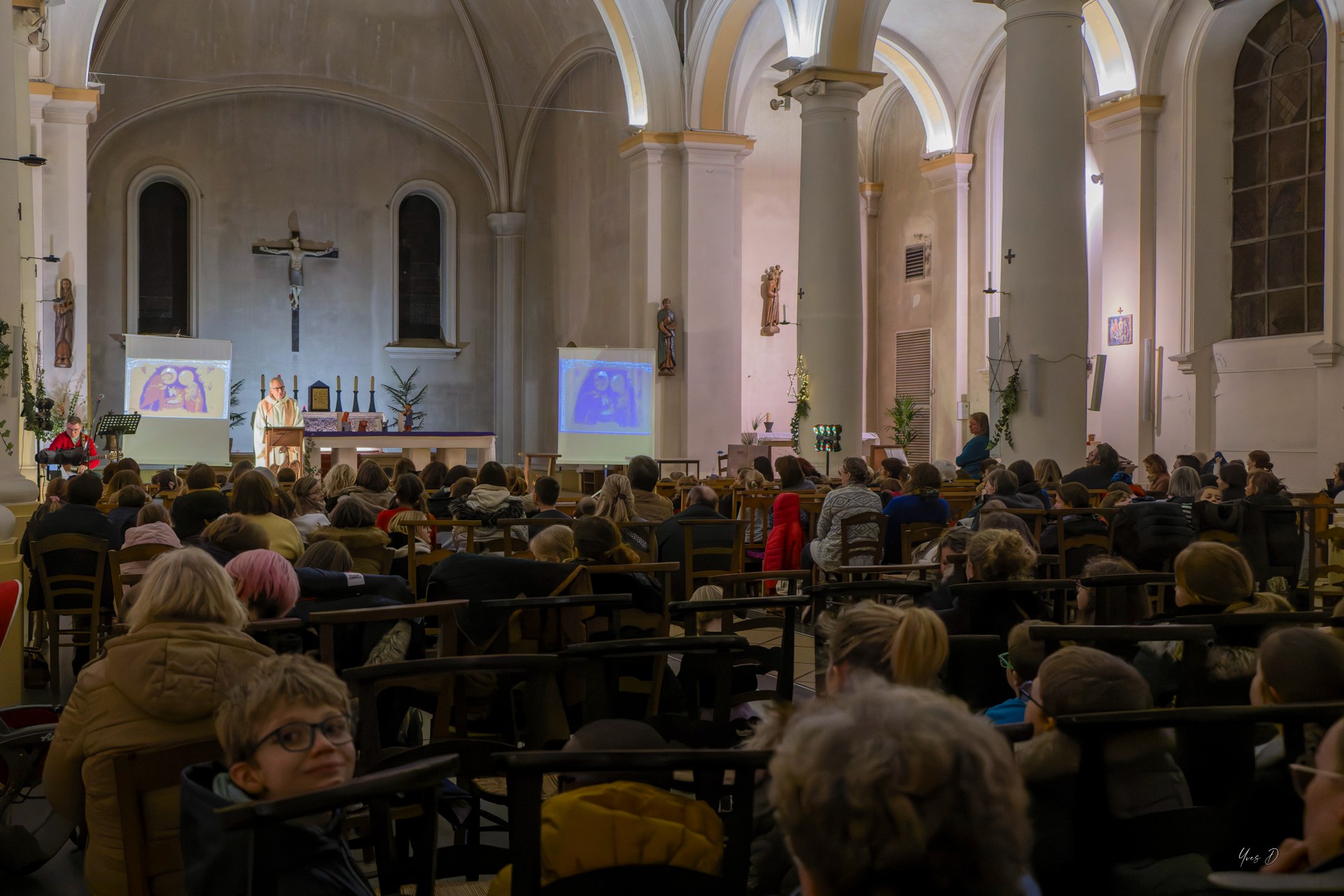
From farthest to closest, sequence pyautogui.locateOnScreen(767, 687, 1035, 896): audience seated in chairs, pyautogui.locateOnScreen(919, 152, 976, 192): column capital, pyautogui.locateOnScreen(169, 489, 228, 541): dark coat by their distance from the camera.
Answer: pyautogui.locateOnScreen(919, 152, 976, 192): column capital → pyautogui.locateOnScreen(169, 489, 228, 541): dark coat → pyautogui.locateOnScreen(767, 687, 1035, 896): audience seated in chairs

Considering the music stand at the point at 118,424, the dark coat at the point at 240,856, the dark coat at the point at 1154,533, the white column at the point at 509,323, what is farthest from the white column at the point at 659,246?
the dark coat at the point at 240,856

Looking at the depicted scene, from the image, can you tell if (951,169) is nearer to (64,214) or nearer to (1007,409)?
(1007,409)

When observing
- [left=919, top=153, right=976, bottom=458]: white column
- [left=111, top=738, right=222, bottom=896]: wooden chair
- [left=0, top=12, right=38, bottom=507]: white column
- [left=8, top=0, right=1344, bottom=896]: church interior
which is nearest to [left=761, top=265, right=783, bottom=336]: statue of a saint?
[left=8, top=0, right=1344, bottom=896]: church interior

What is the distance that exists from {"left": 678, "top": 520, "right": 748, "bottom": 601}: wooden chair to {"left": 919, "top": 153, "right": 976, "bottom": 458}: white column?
12948 mm

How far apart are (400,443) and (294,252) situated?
6.04 m

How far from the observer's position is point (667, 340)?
667 inches

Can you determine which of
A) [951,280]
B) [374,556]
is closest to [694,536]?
[374,556]

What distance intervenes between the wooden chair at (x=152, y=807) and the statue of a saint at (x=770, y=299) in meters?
18.0

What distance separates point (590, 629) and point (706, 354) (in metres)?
13.1

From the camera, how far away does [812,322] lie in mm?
13609

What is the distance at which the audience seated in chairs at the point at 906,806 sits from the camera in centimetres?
109

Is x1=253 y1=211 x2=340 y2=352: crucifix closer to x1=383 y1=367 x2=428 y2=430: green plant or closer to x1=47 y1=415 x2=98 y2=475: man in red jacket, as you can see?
x1=383 y1=367 x2=428 y2=430: green plant

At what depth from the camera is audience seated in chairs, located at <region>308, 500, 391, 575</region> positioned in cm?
551

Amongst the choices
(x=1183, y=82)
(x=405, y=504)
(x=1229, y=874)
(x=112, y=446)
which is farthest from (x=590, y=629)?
(x=112, y=446)
